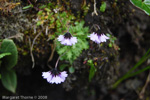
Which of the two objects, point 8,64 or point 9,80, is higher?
point 8,64

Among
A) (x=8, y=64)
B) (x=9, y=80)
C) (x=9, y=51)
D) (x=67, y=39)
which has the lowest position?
(x=9, y=80)

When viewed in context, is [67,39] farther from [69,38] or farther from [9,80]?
[9,80]

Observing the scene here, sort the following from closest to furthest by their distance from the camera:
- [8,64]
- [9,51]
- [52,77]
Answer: [52,77] < [9,51] < [8,64]

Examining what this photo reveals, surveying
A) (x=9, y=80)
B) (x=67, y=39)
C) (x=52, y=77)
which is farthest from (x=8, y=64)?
(x=67, y=39)

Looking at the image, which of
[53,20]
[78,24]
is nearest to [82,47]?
[78,24]

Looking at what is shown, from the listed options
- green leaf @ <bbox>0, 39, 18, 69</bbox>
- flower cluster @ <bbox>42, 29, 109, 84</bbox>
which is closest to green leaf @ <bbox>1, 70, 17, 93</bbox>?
green leaf @ <bbox>0, 39, 18, 69</bbox>
